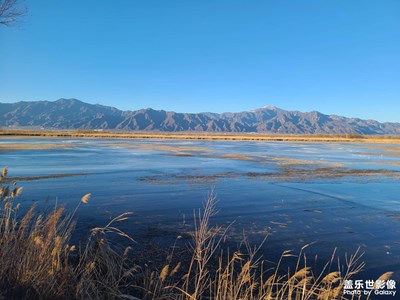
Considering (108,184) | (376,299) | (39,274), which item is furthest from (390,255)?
(108,184)

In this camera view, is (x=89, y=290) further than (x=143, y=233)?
No

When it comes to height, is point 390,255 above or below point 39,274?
below

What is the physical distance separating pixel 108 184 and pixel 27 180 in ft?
13.0

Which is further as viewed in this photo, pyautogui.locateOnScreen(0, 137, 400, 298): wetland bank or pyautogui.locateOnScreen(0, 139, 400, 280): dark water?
pyautogui.locateOnScreen(0, 139, 400, 280): dark water

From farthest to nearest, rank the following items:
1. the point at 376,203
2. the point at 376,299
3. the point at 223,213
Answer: the point at 376,203 < the point at 223,213 < the point at 376,299

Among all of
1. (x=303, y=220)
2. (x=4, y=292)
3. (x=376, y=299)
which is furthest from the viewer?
(x=303, y=220)

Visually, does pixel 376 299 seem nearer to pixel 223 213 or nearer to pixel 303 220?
pixel 303 220

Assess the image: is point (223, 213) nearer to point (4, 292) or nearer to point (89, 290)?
point (89, 290)

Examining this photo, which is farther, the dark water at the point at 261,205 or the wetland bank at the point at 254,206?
the dark water at the point at 261,205

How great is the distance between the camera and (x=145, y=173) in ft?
61.8

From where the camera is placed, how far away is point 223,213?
999cm

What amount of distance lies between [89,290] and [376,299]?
440 cm

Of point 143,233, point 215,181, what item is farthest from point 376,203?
point 143,233

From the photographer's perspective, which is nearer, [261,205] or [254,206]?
[254,206]
